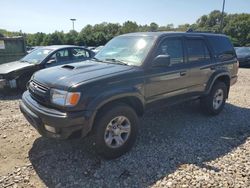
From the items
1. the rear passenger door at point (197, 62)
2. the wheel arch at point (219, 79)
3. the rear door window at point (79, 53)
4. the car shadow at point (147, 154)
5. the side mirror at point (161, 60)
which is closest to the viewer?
the car shadow at point (147, 154)

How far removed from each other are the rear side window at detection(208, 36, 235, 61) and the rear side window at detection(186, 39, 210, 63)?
1.18ft

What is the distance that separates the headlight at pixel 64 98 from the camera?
10.6 feet

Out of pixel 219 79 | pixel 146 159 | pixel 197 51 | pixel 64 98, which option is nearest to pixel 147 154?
pixel 146 159

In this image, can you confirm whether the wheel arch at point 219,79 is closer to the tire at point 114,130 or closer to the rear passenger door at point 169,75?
the rear passenger door at point 169,75

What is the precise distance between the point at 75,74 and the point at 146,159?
1692 mm

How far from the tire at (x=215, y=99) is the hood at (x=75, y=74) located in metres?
2.52

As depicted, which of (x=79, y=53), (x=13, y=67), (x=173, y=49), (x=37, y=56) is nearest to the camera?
(x=173, y=49)

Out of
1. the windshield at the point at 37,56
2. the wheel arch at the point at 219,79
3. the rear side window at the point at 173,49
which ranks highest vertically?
the rear side window at the point at 173,49

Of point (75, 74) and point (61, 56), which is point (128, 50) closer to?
point (75, 74)

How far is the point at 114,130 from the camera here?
3721 millimetres

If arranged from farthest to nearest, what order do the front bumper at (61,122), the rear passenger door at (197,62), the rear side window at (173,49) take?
the rear passenger door at (197,62) → the rear side window at (173,49) → the front bumper at (61,122)

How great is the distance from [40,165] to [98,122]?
1089 millimetres

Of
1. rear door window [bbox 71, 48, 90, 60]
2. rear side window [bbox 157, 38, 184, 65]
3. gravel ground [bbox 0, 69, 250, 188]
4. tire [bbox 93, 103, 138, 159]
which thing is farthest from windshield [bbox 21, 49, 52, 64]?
tire [bbox 93, 103, 138, 159]

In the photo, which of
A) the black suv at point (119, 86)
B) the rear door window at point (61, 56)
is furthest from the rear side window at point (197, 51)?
the rear door window at point (61, 56)
